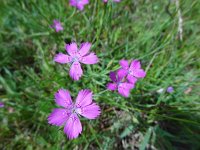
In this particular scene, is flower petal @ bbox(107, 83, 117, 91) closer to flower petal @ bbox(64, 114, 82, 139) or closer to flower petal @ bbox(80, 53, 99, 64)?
flower petal @ bbox(80, 53, 99, 64)

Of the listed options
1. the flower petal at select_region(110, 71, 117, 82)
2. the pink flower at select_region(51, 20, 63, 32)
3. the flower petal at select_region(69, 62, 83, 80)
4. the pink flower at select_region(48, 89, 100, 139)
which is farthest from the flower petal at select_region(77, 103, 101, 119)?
the pink flower at select_region(51, 20, 63, 32)

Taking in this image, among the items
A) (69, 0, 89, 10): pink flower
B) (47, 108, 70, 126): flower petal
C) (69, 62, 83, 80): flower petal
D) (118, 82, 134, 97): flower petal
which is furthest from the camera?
(69, 0, 89, 10): pink flower

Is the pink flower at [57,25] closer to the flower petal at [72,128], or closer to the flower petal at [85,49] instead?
the flower petal at [85,49]

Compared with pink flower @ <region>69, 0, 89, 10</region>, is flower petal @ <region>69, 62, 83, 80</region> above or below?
below

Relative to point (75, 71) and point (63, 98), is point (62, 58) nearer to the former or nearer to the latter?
point (75, 71)

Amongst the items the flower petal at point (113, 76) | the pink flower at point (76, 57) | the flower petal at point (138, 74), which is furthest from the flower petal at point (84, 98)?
the flower petal at point (138, 74)

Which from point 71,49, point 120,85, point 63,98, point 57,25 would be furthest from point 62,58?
point 57,25
